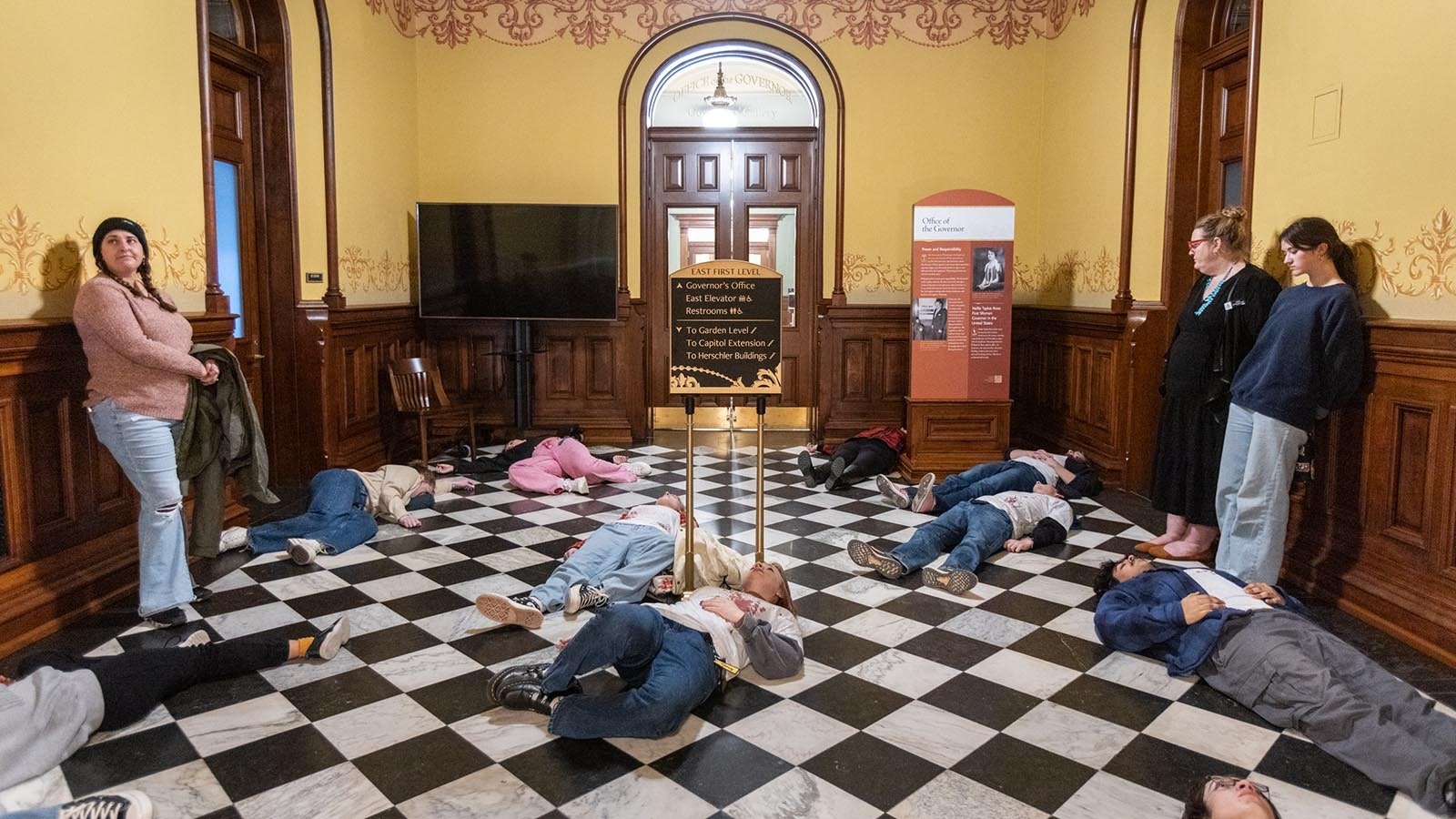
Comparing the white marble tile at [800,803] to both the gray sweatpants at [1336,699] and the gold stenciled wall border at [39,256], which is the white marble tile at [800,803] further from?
the gold stenciled wall border at [39,256]

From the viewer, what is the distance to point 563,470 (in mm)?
6281

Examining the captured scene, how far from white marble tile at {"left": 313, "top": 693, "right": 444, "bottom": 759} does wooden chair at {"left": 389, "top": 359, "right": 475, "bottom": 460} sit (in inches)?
153

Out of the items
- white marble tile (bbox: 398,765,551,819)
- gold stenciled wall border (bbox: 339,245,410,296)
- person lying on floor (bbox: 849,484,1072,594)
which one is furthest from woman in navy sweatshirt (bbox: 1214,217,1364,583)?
gold stenciled wall border (bbox: 339,245,410,296)

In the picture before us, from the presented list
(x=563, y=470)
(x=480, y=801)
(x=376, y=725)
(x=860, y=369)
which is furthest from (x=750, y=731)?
(x=860, y=369)

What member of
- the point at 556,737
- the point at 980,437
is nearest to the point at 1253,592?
the point at 556,737

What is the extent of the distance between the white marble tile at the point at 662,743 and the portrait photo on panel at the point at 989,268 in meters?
4.51

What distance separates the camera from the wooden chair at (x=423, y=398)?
6.79 m

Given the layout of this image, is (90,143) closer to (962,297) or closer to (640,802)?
(640,802)

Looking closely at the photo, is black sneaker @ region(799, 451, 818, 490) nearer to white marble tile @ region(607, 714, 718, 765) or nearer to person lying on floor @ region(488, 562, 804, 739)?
person lying on floor @ region(488, 562, 804, 739)

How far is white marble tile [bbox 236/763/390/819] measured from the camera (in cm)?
236

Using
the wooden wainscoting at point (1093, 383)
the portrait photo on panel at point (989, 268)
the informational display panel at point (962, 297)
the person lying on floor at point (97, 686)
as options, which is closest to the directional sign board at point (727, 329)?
the person lying on floor at point (97, 686)

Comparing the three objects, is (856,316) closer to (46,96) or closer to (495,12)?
(495,12)

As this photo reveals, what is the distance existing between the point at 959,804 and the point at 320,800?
1.66 m

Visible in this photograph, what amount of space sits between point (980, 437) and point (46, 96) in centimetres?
555
